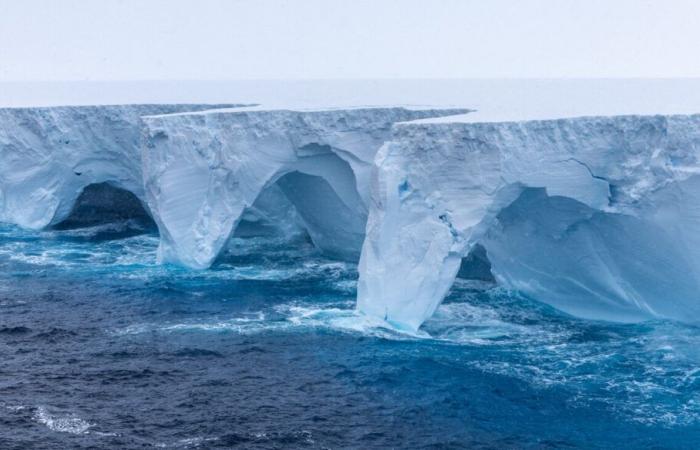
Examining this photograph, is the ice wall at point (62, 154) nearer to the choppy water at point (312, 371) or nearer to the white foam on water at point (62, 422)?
the choppy water at point (312, 371)

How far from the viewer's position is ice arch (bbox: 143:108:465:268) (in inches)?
757

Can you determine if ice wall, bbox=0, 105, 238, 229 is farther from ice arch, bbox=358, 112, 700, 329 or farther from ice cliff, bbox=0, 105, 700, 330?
ice arch, bbox=358, 112, 700, 329

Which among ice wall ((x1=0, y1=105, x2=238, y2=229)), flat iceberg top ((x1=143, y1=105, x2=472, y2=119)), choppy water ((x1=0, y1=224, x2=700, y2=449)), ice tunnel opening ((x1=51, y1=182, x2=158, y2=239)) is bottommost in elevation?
choppy water ((x1=0, y1=224, x2=700, y2=449))

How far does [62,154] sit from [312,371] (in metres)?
13.6

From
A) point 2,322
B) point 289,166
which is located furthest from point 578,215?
point 2,322

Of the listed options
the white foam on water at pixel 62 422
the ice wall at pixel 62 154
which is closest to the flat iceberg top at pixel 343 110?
the ice wall at pixel 62 154

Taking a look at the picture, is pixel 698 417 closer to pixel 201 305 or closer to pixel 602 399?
pixel 602 399

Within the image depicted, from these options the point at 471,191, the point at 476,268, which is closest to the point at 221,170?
the point at 476,268

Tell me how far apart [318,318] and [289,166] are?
15.7 ft

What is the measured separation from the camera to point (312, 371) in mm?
13227

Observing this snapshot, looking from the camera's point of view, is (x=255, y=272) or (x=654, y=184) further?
(x=255, y=272)

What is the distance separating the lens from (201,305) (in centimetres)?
1684

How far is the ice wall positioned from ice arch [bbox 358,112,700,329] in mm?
10222

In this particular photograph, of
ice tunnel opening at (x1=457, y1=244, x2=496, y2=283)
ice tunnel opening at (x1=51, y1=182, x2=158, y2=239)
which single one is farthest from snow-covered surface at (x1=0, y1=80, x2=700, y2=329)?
ice tunnel opening at (x1=51, y1=182, x2=158, y2=239)
